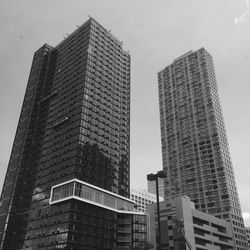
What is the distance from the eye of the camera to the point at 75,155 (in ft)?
378

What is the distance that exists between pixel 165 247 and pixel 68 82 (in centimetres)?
8165

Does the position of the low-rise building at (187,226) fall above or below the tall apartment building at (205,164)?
below

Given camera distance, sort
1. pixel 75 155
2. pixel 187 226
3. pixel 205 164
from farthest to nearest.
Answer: pixel 205 164
pixel 187 226
pixel 75 155

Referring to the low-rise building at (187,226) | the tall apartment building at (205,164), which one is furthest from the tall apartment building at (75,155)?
the tall apartment building at (205,164)

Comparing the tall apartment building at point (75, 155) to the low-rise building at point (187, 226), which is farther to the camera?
the low-rise building at point (187, 226)

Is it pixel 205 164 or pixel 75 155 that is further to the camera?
pixel 205 164

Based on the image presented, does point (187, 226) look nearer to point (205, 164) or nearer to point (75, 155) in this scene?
point (75, 155)

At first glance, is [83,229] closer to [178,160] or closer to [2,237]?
[2,237]

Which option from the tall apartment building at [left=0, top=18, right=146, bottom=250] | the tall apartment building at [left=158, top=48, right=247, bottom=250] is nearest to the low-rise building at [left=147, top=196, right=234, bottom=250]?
the tall apartment building at [left=0, top=18, right=146, bottom=250]

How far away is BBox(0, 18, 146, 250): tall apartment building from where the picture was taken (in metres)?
105

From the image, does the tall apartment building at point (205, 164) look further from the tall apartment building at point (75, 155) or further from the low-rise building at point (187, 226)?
the tall apartment building at point (75, 155)

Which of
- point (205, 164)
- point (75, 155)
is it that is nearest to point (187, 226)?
point (75, 155)

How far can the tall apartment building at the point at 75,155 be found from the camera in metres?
105

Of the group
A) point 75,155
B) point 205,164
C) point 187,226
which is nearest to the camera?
point 75,155
